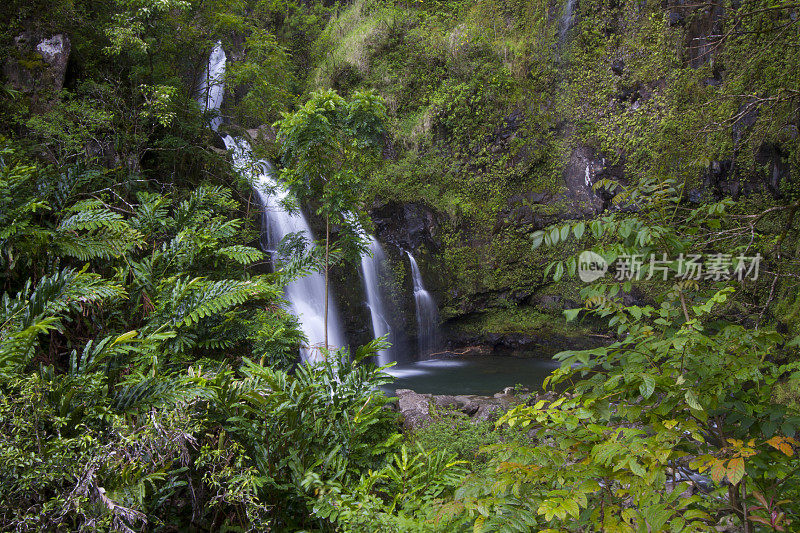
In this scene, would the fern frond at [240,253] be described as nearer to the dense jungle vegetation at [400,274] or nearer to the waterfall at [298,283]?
the dense jungle vegetation at [400,274]

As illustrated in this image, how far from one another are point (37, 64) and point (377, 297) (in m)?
7.27

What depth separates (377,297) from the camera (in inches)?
404

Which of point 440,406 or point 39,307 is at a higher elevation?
point 39,307

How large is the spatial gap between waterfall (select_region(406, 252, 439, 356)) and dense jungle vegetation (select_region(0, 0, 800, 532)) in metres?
0.55

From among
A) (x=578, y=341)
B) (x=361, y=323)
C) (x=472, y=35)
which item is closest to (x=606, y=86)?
(x=472, y=35)

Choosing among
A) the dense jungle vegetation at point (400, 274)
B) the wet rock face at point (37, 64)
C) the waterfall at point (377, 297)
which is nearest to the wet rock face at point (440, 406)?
the dense jungle vegetation at point (400, 274)

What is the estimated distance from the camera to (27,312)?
260cm

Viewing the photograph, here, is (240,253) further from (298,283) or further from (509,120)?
(509,120)

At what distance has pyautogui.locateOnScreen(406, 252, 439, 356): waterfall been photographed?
36.3ft

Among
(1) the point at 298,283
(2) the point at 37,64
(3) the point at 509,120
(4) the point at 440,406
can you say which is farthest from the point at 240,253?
(3) the point at 509,120

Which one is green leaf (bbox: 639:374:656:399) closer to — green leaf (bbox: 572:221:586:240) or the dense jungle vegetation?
the dense jungle vegetation

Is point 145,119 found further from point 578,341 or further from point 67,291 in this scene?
point 578,341

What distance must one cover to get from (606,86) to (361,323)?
29.2 feet

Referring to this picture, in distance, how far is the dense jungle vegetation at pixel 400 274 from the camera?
1.35 m
